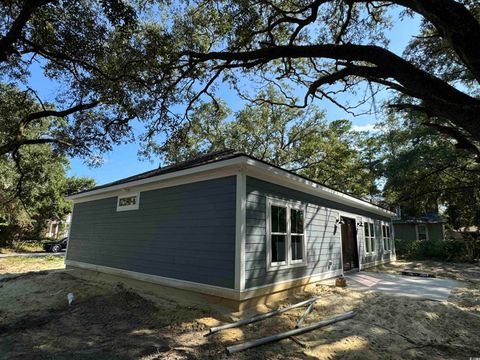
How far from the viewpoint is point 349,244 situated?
1209 cm

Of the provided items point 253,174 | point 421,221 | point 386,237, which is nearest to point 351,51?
point 253,174

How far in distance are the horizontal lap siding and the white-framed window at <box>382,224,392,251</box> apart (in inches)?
477

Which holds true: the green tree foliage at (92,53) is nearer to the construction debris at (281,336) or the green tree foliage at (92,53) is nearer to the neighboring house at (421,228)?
the construction debris at (281,336)

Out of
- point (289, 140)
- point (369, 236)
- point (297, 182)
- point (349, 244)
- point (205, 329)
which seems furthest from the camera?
point (289, 140)

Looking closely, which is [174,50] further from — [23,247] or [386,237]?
[23,247]

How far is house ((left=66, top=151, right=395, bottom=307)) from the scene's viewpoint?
6.19 metres

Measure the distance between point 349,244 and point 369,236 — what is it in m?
1.67

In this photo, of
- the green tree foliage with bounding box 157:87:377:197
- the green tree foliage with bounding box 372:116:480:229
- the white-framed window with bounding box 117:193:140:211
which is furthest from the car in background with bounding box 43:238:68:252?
the green tree foliage with bounding box 372:116:480:229

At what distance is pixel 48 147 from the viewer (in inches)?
652

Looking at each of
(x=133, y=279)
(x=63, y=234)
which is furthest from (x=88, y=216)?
(x=63, y=234)

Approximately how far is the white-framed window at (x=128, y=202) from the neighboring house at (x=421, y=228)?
79.8 ft

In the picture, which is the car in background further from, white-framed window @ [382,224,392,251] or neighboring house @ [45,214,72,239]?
white-framed window @ [382,224,392,251]

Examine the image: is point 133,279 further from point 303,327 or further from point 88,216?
point 303,327

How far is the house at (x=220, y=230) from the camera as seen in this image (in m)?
6.19
